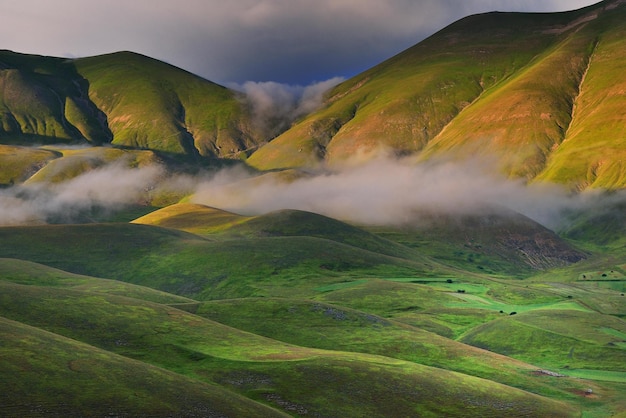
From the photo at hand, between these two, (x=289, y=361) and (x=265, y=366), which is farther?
(x=289, y=361)

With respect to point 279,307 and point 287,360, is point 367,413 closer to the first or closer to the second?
point 287,360

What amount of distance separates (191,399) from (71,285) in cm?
11942

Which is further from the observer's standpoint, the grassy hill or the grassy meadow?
the grassy hill

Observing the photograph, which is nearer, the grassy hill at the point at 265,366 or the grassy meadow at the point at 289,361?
the grassy meadow at the point at 289,361

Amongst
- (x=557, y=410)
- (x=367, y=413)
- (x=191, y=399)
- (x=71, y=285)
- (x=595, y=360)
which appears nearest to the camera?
(x=191, y=399)

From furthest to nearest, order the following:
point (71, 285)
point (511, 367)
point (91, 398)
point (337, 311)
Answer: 1. point (71, 285)
2. point (337, 311)
3. point (511, 367)
4. point (91, 398)

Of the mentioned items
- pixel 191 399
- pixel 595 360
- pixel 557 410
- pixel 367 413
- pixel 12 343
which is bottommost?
pixel 595 360

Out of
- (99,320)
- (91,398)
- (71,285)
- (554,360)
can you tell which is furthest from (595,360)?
(71,285)

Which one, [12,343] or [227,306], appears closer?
[12,343]

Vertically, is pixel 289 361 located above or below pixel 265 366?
below

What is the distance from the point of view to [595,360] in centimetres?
16138

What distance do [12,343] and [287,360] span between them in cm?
4477

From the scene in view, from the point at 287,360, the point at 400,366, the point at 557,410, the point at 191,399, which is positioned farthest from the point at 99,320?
the point at 557,410

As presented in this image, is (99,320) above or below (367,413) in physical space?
above
